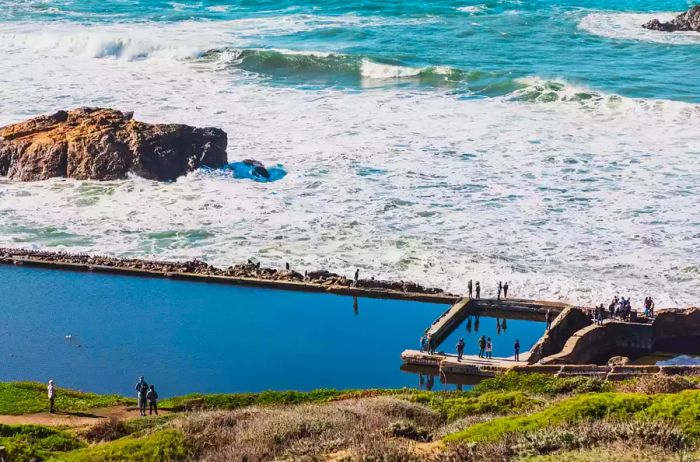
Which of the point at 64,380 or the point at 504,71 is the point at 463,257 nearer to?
the point at 64,380

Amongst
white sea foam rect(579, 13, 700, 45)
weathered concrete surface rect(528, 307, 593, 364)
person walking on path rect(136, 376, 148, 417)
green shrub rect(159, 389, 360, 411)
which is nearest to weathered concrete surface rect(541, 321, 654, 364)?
weathered concrete surface rect(528, 307, 593, 364)

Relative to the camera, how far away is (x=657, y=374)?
30.4 metres

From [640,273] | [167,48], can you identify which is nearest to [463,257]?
[640,273]

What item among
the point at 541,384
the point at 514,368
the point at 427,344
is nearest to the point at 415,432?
the point at 541,384

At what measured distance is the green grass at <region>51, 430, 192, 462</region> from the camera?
21203 mm

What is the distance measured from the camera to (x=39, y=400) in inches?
1168

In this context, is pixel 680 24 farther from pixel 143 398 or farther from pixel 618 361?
pixel 143 398

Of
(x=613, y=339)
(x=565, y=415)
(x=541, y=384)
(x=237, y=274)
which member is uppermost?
(x=565, y=415)

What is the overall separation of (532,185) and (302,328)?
751 inches

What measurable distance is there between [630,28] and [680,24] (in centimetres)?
370

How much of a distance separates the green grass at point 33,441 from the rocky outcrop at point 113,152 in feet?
96.7

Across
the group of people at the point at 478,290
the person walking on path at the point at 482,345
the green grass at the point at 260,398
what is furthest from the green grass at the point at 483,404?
the group of people at the point at 478,290

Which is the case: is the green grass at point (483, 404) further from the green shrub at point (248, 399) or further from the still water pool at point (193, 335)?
the still water pool at point (193, 335)

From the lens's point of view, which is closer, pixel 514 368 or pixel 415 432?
pixel 415 432
